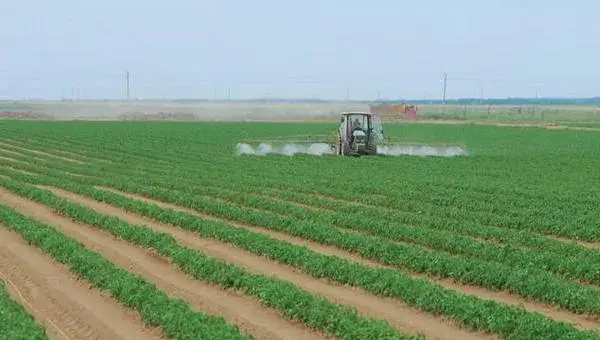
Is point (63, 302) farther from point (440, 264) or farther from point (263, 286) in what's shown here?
point (440, 264)

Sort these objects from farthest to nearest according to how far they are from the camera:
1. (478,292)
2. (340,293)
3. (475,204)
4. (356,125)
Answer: (356,125) < (475,204) < (478,292) < (340,293)

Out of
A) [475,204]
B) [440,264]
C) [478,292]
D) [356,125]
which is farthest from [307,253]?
[356,125]

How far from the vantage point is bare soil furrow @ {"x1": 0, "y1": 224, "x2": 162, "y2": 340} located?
10336 mm

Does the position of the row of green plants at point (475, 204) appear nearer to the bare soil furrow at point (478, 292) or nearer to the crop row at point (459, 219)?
the crop row at point (459, 219)

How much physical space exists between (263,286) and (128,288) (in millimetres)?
1841

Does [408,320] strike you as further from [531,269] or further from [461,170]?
[461,170]

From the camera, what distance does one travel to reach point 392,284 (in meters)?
11.9

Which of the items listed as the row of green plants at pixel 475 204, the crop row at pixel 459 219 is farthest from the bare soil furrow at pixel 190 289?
the row of green plants at pixel 475 204

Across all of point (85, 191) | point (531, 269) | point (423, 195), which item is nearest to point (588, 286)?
point (531, 269)

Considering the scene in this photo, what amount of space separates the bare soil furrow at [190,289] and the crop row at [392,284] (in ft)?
5.38

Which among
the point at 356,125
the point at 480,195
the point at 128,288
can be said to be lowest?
the point at 480,195

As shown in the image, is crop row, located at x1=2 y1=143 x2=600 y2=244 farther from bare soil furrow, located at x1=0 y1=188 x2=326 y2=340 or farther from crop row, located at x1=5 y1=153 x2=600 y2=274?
bare soil furrow, located at x1=0 y1=188 x2=326 y2=340

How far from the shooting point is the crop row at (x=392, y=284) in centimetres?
967

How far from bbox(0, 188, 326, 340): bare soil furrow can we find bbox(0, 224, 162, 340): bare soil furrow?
957 mm
